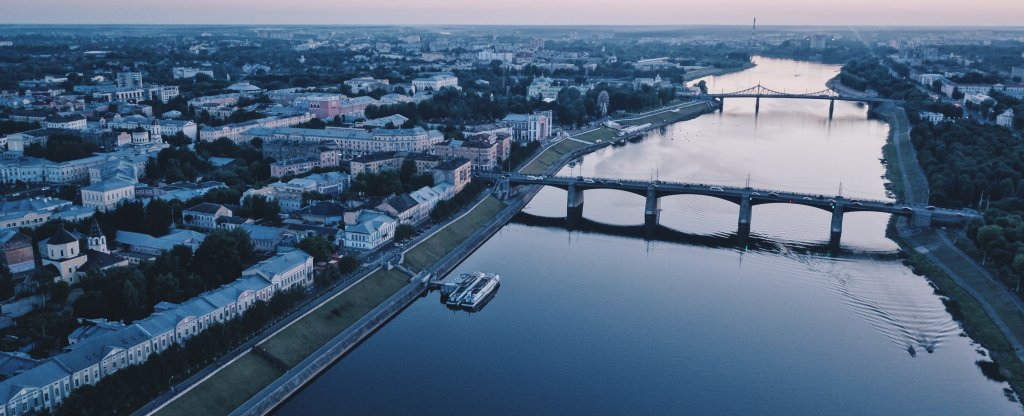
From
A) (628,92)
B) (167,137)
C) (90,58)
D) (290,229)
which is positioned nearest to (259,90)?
(167,137)

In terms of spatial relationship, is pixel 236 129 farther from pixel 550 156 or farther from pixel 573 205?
pixel 573 205

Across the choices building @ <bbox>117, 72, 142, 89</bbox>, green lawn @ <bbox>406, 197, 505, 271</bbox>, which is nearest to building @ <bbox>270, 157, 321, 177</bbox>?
green lawn @ <bbox>406, 197, 505, 271</bbox>

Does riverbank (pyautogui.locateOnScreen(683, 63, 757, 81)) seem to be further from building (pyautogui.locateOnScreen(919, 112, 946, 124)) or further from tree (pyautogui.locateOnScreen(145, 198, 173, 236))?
tree (pyautogui.locateOnScreen(145, 198, 173, 236))

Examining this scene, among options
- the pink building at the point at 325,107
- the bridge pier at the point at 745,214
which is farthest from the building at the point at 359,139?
the bridge pier at the point at 745,214

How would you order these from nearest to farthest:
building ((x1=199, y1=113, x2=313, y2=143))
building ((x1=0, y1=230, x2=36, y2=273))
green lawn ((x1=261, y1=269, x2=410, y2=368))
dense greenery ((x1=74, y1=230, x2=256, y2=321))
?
1. green lawn ((x1=261, y1=269, x2=410, y2=368))
2. dense greenery ((x1=74, y1=230, x2=256, y2=321))
3. building ((x1=0, y1=230, x2=36, y2=273))
4. building ((x1=199, y1=113, x2=313, y2=143))

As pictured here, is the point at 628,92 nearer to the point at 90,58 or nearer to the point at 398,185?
the point at 398,185

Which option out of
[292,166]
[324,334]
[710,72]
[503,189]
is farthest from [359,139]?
[710,72]
